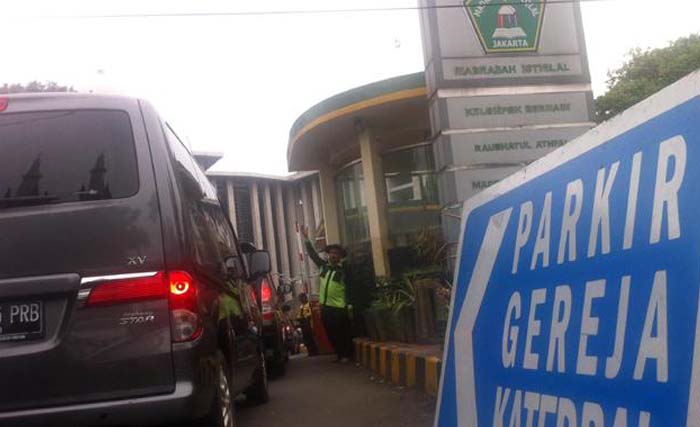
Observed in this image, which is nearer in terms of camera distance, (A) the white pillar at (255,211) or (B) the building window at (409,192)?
(B) the building window at (409,192)

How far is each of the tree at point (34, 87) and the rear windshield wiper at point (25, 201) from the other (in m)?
0.66

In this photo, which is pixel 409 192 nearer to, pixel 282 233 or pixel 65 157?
pixel 65 157

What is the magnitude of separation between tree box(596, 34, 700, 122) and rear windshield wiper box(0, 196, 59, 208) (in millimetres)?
23088

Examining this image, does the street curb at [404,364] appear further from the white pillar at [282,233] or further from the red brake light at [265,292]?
the white pillar at [282,233]

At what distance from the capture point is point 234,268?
4812 mm

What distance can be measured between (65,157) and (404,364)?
13.9ft

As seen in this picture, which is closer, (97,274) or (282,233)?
(97,274)

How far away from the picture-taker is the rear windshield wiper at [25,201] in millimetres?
3125

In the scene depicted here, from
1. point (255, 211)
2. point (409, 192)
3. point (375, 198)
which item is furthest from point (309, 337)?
point (255, 211)

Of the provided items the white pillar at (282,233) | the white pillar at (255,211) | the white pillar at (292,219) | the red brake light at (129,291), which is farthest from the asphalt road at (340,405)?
the white pillar at (282,233)

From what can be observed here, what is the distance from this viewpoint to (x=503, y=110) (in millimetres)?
7617

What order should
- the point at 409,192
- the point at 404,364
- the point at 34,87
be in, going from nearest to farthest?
the point at 34,87
the point at 404,364
the point at 409,192

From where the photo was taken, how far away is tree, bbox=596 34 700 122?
24.6 m

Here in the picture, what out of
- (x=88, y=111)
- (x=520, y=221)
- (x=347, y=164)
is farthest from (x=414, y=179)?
(x=520, y=221)
